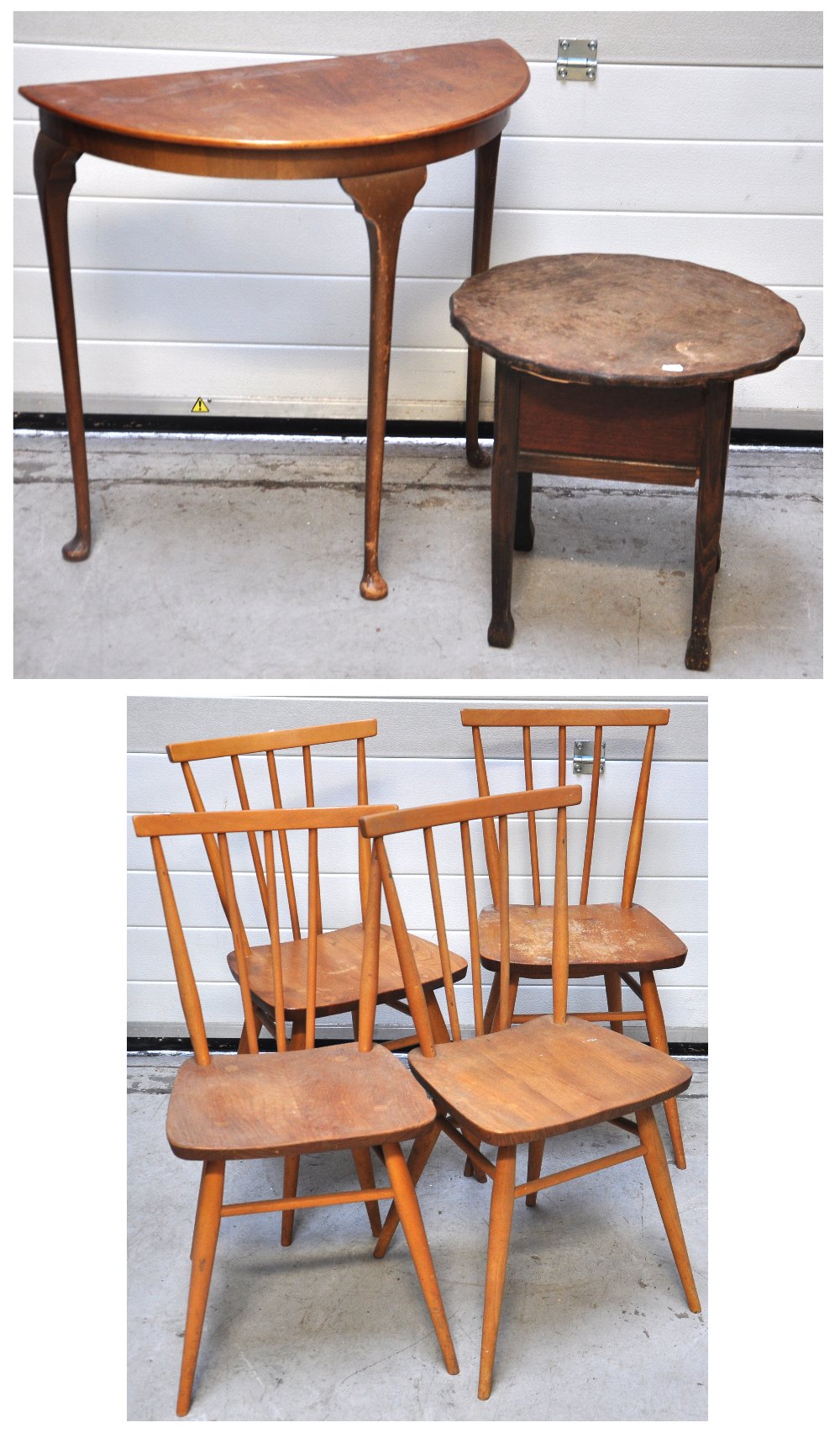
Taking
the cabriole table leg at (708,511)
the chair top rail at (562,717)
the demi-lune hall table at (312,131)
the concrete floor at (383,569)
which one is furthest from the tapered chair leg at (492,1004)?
the demi-lune hall table at (312,131)

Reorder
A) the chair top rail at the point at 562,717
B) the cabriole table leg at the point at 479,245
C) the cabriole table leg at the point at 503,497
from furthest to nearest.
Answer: the cabriole table leg at the point at 479,245, the chair top rail at the point at 562,717, the cabriole table leg at the point at 503,497

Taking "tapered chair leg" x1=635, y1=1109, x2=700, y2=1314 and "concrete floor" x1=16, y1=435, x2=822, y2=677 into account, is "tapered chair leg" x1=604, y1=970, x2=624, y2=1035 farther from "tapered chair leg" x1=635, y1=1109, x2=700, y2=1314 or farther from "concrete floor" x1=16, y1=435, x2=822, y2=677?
"concrete floor" x1=16, y1=435, x2=822, y2=677

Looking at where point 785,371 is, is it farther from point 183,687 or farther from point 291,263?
point 183,687

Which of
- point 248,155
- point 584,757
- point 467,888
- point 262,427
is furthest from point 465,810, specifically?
point 262,427

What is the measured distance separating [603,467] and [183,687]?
99 centimetres

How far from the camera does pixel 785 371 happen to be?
329cm

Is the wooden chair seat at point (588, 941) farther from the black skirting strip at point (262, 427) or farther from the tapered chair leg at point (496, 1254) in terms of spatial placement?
the black skirting strip at point (262, 427)

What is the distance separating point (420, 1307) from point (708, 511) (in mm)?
1558

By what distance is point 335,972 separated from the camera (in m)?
2.28

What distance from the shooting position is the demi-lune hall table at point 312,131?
2.09 m

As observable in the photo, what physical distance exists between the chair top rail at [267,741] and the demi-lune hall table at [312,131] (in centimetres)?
43

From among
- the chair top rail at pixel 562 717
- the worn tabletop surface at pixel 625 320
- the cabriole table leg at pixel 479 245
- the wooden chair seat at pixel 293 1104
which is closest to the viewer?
the wooden chair seat at pixel 293 1104

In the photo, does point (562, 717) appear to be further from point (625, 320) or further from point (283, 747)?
point (625, 320)

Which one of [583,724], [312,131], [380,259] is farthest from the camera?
[583,724]
